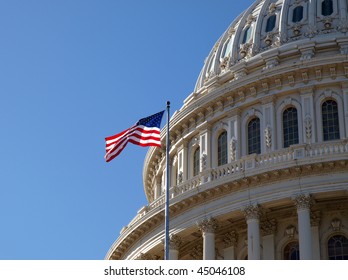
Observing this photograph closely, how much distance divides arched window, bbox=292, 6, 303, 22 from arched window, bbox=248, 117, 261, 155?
29.8 ft

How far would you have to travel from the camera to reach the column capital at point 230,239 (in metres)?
52.8

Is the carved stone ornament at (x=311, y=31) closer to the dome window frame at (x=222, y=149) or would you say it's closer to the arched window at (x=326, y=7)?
the arched window at (x=326, y=7)

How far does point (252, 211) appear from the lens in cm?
4975

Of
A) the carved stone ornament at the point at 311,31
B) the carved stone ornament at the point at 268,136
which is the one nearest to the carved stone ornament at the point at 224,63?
the carved stone ornament at the point at 311,31

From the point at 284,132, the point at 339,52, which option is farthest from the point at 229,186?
the point at 339,52

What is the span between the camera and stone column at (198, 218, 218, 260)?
166ft

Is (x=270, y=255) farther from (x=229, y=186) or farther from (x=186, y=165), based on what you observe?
(x=186, y=165)

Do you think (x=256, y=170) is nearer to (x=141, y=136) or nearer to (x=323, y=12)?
(x=141, y=136)

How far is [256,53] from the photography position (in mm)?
61781

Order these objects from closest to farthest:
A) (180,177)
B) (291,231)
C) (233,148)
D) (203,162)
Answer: (291,231), (233,148), (203,162), (180,177)

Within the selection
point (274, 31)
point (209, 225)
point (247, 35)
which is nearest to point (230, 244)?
point (209, 225)

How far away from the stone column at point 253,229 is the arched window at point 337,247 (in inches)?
143

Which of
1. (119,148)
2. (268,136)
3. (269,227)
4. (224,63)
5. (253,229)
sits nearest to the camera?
(119,148)

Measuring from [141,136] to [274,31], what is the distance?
65.4 feet
